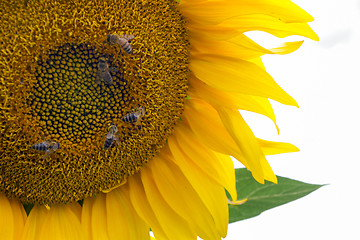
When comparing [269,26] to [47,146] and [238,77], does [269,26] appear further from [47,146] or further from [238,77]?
[47,146]

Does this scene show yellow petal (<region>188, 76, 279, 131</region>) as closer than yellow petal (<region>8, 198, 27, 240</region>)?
Yes

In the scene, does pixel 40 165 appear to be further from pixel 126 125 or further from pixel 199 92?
pixel 199 92

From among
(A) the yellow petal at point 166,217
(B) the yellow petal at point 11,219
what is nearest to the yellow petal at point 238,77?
(A) the yellow petal at point 166,217

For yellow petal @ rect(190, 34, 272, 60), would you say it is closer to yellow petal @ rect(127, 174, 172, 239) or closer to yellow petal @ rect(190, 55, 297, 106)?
yellow petal @ rect(190, 55, 297, 106)

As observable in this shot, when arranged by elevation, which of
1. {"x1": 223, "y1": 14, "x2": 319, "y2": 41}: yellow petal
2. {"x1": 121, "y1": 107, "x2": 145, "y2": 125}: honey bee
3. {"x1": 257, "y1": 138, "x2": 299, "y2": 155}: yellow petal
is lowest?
{"x1": 257, "y1": 138, "x2": 299, "y2": 155}: yellow petal

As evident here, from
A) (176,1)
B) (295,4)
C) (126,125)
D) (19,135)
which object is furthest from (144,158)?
(295,4)

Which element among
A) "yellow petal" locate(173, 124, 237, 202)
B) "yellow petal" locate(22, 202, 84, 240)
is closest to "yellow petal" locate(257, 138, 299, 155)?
"yellow petal" locate(173, 124, 237, 202)

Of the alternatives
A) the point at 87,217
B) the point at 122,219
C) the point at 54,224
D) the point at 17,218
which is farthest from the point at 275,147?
the point at 17,218
